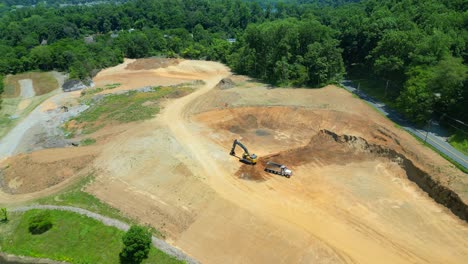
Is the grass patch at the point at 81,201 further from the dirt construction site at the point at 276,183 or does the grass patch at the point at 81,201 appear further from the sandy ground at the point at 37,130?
the sandy ground at the point at 37,130

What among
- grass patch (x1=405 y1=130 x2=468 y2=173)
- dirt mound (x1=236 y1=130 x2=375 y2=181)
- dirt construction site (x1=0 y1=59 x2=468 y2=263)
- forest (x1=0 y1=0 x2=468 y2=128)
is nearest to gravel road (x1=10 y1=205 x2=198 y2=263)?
dirt construction site (x1=0 y1=59 x2=468 y2=263)

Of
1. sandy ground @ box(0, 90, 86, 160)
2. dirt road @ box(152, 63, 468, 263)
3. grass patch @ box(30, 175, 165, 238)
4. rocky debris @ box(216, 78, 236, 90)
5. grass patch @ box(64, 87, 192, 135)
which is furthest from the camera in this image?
rocky debris @ box(216, 78, 236, 90)

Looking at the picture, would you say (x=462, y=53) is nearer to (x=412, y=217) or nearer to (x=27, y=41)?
(x=412, y=217)

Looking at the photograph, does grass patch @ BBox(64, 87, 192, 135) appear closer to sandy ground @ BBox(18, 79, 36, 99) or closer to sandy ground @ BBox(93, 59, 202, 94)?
sandy ground @ BBox(93, 59, 202, 94)

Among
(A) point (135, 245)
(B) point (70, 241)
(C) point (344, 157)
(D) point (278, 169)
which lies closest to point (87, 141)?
(B) point (70, 241)

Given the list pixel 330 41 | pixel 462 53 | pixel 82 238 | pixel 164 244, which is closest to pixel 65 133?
pixel 82 238

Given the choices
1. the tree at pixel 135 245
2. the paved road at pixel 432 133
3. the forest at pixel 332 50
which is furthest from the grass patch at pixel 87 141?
the paved road at pixel 432 133

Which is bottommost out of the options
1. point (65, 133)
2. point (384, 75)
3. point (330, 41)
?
point (65, 133)

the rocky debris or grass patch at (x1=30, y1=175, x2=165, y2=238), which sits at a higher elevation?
the rocky debris
